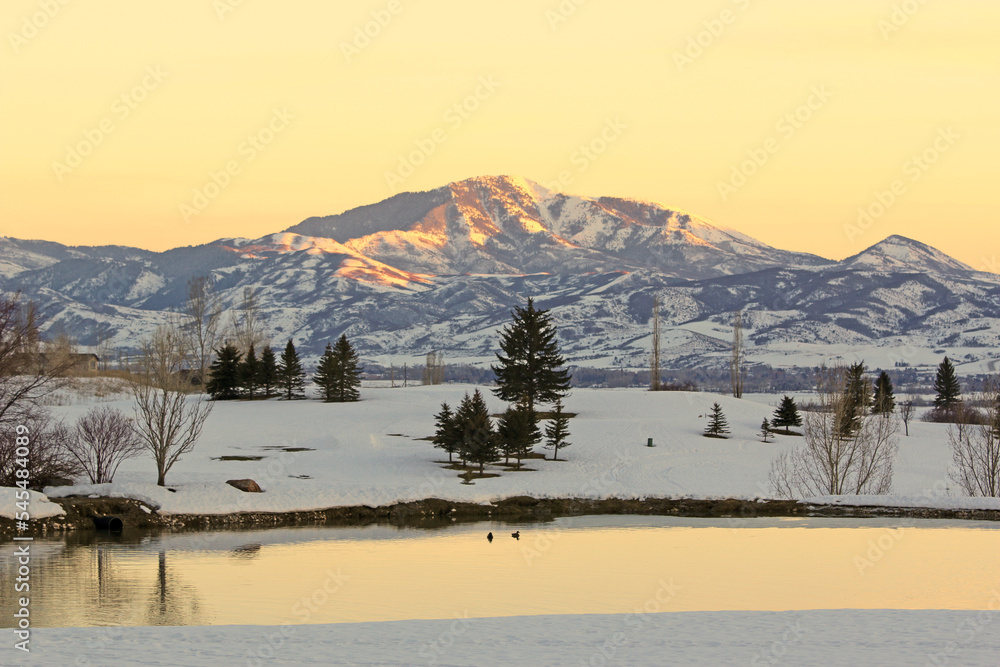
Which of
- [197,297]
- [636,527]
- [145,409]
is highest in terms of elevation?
[197,297]

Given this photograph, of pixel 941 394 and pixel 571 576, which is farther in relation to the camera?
pixel 941 394

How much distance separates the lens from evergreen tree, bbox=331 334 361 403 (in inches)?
3211

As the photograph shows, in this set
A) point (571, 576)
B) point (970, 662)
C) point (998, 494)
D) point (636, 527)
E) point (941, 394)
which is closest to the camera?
point (970, 662)

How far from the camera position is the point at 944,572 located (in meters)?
30.4

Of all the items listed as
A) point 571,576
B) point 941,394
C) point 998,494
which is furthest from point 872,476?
point 941,394

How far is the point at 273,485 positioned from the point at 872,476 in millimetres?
33217

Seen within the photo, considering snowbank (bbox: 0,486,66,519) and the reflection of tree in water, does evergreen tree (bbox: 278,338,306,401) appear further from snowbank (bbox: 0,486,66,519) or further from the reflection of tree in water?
the reflection of tree in water

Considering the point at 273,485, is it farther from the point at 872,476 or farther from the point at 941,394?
the point at 941,394

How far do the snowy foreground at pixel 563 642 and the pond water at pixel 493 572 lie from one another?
2.32 m

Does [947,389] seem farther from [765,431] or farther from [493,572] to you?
[493,572]

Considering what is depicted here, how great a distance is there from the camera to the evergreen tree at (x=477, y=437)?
54188 mm

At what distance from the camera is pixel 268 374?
3327 inches

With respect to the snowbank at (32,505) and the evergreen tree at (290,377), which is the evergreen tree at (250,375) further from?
the snowbank at (32,505)

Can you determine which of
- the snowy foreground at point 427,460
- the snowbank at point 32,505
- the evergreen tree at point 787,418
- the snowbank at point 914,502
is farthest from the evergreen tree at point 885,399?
the snowbank at point 32,505
